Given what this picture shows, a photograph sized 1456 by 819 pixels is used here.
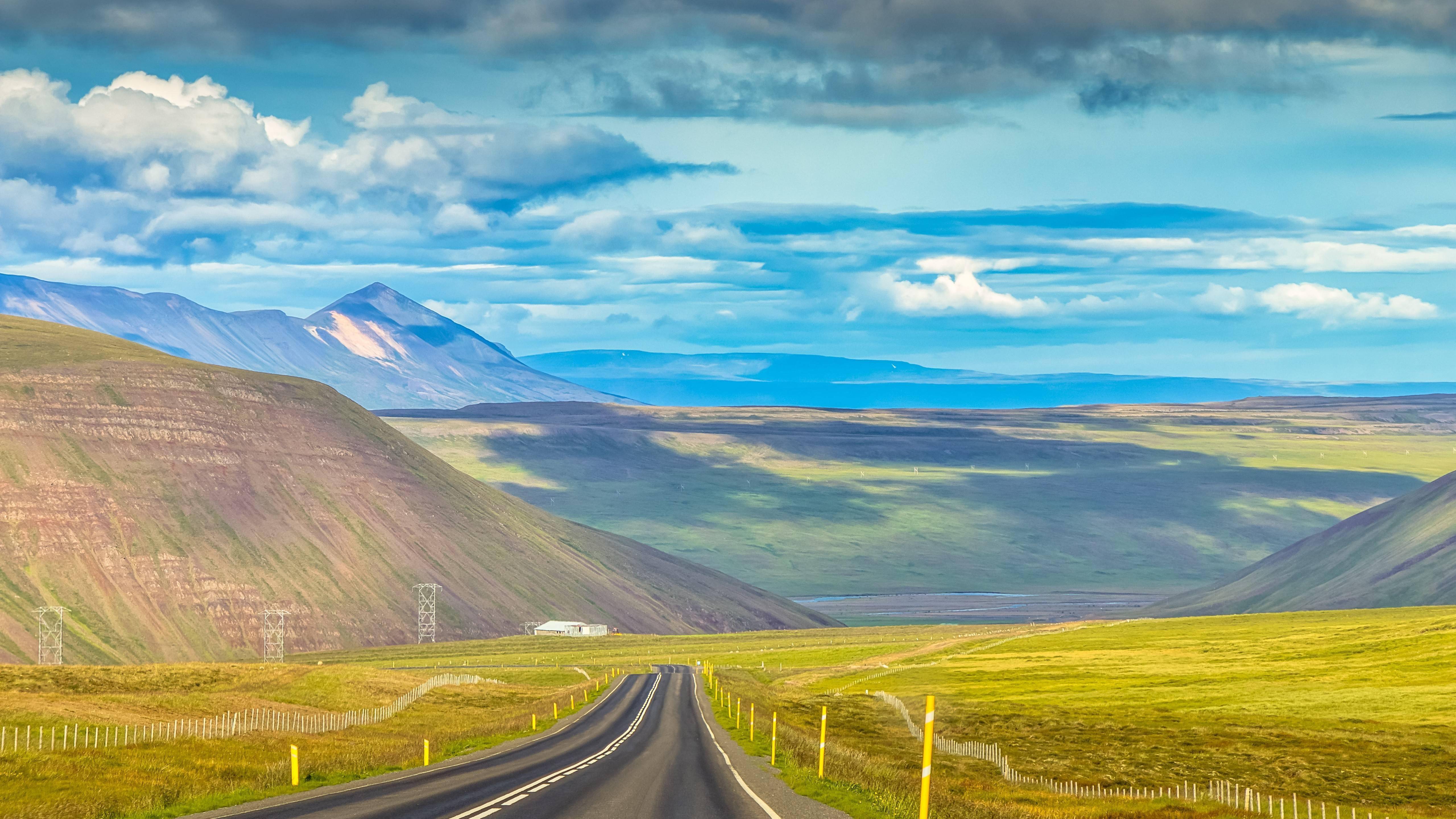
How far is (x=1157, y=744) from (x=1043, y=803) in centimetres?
2713

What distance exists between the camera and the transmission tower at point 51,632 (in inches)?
5571

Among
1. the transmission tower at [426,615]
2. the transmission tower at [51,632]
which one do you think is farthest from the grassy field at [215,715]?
the transmission tower at [426,615]

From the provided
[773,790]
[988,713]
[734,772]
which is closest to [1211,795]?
[734,772]

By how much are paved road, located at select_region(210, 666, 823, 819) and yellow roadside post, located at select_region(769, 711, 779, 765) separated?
3.99ft

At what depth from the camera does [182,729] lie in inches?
2191

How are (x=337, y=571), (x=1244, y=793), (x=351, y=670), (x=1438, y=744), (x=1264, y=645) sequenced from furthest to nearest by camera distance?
(x=337, y=571) → (x=1264, y=645) → (x=351, y=670) → (x=1438, y=744) → (x=1244, y=793)

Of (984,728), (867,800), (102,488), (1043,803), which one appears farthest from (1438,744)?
(102,488)

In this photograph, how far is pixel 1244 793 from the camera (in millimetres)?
52062

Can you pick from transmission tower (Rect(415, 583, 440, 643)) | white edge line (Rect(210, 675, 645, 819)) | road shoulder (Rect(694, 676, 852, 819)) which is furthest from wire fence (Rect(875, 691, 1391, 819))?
transmission tower (Rect(415, 583, 440, 643))

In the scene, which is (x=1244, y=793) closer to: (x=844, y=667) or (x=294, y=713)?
(x=294, y=713)

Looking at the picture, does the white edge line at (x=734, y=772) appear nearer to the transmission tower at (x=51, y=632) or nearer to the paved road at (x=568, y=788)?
the paved road at (x=568, y=788)

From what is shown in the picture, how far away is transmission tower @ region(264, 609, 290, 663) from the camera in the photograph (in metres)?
162

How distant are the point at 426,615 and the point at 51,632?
185ft

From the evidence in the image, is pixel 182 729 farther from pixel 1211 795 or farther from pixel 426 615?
pixel 426 615
